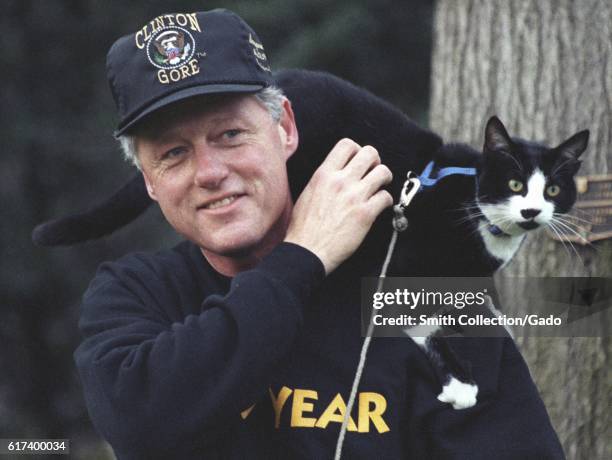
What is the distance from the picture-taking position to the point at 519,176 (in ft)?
5.69

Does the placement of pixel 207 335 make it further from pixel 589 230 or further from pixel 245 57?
pixel 589 230

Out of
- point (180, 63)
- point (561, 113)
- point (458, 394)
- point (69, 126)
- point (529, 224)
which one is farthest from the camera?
point (69, 126)

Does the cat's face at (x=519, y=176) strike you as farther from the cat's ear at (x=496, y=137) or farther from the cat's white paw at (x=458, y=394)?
the cat's white paw at (x=458, y=394)

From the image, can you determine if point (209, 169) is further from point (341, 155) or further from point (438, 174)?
point (438, 174)

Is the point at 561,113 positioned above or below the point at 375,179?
above

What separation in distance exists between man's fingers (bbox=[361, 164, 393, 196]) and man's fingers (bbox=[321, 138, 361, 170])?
57 millimetres

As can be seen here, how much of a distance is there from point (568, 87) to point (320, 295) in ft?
4.60

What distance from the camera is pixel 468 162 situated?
178 centimetres

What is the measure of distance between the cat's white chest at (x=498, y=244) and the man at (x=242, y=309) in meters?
0.25

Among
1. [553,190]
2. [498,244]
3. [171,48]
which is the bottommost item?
[498,244]

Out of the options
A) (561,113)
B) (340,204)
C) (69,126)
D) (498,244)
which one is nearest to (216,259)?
(340,204)

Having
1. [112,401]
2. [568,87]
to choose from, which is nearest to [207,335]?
[112,401]

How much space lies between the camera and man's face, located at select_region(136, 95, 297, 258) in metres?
1.46

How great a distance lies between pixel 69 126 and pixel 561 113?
187 inches
